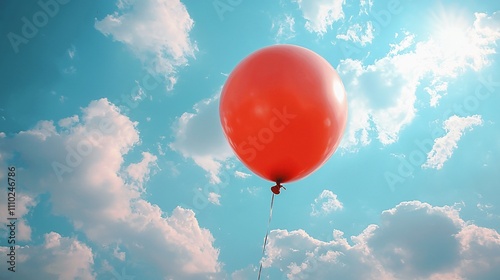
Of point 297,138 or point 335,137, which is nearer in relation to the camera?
point 297,138

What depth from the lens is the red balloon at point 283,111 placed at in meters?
4.45

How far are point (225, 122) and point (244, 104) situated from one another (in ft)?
1.81

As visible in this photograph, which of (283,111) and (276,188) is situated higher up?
(283,111)

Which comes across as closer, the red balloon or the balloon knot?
the red balloon

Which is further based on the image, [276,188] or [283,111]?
[276,188]

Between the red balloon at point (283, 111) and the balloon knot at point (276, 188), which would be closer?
the red balloon at point (283, 111)

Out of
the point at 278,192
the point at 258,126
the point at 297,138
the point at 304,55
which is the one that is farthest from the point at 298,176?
the point at 304,55

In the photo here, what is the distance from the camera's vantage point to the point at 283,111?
14.5ft

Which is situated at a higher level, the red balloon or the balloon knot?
the red balloon

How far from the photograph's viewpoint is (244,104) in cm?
462

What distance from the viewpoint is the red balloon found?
4.45 m

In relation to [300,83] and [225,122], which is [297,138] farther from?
[225,122]

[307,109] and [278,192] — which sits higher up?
[307,109]

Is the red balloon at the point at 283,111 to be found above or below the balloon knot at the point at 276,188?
above
